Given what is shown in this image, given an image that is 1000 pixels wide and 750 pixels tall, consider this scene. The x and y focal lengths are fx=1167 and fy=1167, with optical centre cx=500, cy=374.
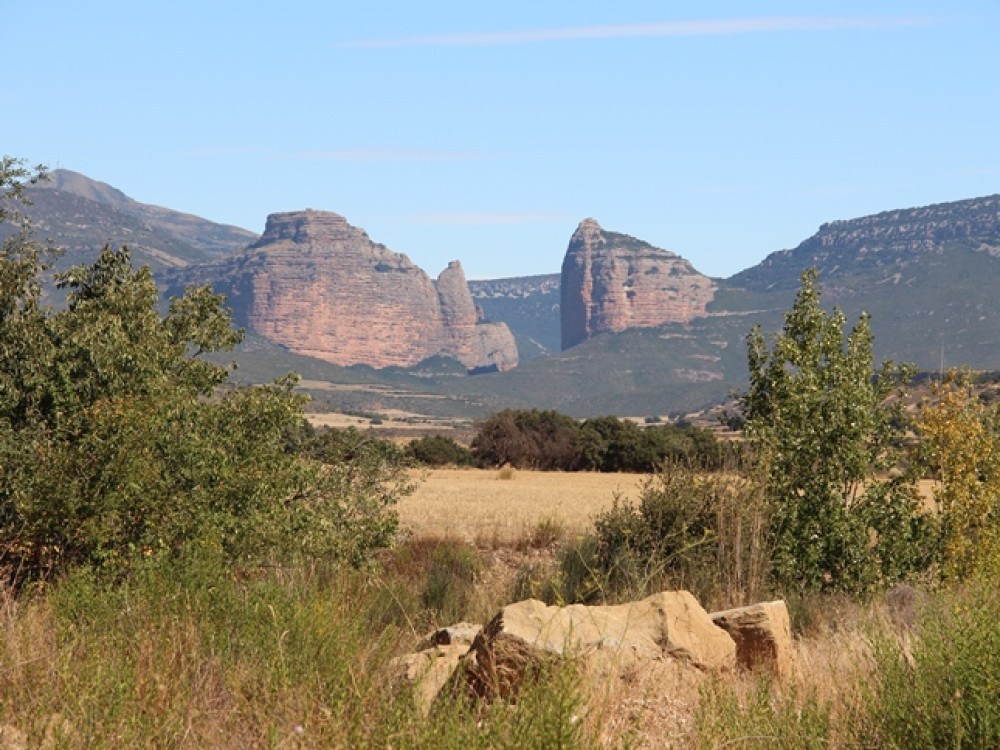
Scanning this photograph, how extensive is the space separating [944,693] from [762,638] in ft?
10.3

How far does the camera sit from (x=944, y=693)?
22.3 ft

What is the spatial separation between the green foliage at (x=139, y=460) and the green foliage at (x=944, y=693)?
5975 millimetres

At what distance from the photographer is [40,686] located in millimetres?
7051

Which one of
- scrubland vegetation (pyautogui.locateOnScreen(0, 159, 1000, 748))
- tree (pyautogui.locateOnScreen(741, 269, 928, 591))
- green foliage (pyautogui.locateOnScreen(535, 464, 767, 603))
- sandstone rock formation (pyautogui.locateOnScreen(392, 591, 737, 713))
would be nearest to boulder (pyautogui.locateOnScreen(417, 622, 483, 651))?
sandstone rock formation (pyautogui.locateOnScreen(392, 591, 737, 713))

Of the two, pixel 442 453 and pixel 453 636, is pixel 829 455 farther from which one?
pixel 442 453

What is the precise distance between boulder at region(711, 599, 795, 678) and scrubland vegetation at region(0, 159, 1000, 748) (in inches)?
11.3

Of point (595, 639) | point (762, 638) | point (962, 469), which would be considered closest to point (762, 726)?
point (595, 639)

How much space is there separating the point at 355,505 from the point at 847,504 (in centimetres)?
706

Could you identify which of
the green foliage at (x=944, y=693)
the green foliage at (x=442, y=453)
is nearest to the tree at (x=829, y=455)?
the green foliage at (x=944, y=693)

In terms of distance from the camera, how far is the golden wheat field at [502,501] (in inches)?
1107

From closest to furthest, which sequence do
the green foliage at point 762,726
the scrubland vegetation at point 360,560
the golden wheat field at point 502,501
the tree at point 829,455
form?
the green foliage at point 762,726 < the scrubland vegetation at point 360,560 < the tree at point 829,455 < the golden wheat field at point 502,501

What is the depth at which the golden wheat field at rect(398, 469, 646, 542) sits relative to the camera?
2811 centimetres

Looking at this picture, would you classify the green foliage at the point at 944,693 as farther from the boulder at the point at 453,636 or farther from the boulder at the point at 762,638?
the boulder at the point at 453,636

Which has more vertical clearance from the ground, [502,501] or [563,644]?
[563,644]
